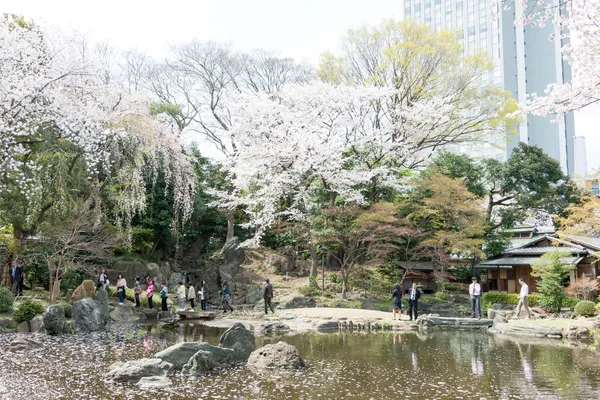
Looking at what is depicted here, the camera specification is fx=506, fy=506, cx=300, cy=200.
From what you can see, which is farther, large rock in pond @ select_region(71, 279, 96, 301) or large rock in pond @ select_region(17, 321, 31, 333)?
large rock in pond @ select_region(71, 279, 96, 301)

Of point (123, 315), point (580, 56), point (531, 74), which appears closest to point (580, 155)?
point (531, 74)

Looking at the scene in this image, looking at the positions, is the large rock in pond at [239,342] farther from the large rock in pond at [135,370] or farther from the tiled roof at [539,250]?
the tiled roof at [539,250]

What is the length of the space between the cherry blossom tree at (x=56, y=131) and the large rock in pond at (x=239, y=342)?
7.33 metres

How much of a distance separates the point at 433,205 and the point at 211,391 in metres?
17.7

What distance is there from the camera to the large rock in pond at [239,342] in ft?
36.1

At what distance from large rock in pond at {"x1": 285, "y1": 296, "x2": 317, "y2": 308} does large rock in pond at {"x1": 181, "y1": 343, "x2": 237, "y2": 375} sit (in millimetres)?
11172

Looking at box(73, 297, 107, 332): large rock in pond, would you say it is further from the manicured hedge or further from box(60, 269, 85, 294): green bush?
the manicured hedge

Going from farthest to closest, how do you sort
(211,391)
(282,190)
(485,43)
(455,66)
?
1. (485,43)
2. (455,66)
3. (282,190)
4. (211,391)

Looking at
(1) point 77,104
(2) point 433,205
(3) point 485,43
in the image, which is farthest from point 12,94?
(3) point 485,43

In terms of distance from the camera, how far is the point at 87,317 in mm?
15156

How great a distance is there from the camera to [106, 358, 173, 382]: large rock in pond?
851cm

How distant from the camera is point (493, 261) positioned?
26.7m

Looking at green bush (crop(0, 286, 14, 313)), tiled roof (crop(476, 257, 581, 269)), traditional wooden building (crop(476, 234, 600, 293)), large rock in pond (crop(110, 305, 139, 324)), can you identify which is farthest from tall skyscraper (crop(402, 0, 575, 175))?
green bush (crop(0, 286, 14, 313))

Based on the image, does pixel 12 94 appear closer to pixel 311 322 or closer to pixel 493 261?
pixel 311 322
